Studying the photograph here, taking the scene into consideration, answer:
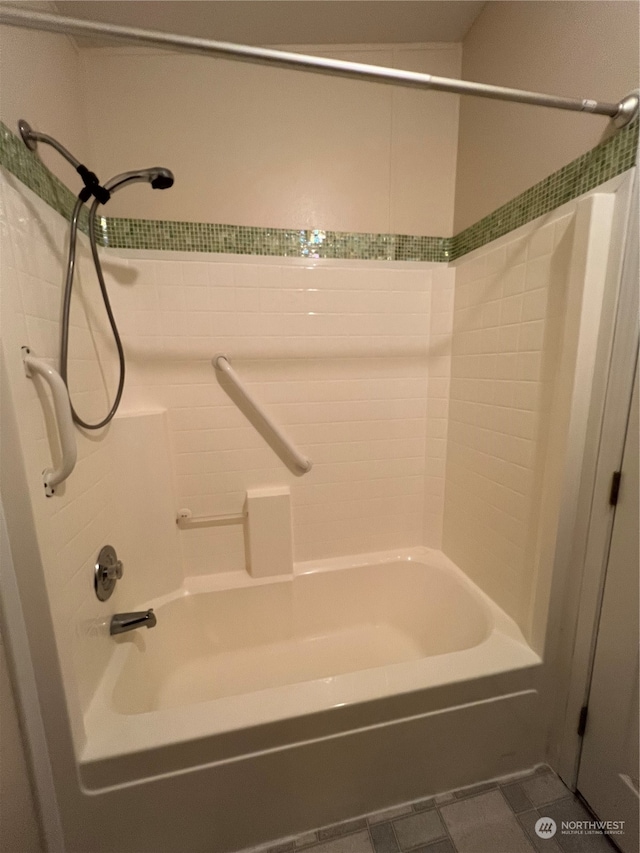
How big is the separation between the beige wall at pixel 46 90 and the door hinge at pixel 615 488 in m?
1.73

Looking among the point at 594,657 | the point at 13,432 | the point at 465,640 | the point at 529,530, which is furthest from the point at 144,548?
the point at 594,657

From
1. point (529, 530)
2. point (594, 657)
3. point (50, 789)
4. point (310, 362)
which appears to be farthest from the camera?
point (310, 362)

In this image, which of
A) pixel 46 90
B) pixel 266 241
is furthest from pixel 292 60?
pixel 46 90

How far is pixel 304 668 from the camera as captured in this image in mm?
1468

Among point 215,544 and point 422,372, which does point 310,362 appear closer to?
point 422,372

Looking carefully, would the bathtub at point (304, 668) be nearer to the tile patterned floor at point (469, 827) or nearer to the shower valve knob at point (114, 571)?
the tile patterned floor at point (469, 827)

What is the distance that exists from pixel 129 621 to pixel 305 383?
3.46 ft

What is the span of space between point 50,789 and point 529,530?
1.49m

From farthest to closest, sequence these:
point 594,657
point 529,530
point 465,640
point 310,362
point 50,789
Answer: point 310,362, point 465,640, point 529,530, point 594,657, point 50,789

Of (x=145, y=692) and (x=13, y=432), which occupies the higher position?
(x=13, y=432)

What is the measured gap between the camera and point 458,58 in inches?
55.6

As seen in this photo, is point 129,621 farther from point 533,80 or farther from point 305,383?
point 533,80

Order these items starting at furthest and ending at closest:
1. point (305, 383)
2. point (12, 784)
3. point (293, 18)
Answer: point (305, 383) < point (293, 18) < point (12, 784)

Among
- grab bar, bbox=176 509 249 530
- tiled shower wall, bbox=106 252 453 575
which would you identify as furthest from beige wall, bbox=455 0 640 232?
grab bar, bbox=176 509 249 530
